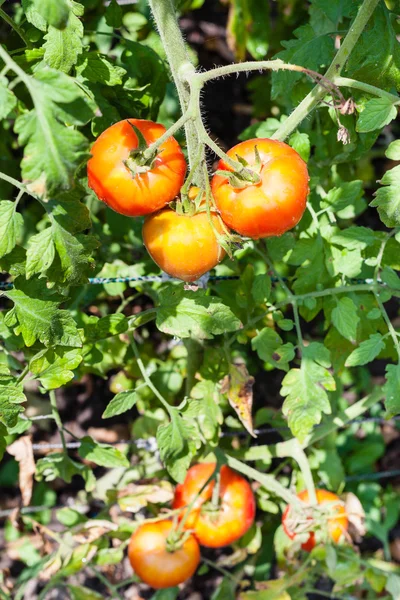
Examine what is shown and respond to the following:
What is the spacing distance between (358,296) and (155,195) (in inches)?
23.2

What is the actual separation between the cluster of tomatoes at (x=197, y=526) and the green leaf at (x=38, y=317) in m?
0.58

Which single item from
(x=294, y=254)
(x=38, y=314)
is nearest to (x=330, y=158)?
(x=294, y=254)

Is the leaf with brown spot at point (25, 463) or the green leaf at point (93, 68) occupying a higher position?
the green leaf at point (93, 68)

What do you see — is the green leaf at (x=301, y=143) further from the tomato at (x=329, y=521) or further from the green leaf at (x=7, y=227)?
the tomato at (x=329, y=521)

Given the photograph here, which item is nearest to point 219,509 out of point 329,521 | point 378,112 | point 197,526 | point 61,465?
point 197,526

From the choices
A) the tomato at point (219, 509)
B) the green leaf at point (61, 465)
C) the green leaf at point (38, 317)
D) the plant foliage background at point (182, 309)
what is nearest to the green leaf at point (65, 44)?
the plant foliage background at point (182, 309)

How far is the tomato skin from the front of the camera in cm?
101

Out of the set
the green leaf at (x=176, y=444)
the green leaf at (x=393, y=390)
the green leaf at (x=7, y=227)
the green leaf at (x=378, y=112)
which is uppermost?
the green leaf at (x=378, y=112)

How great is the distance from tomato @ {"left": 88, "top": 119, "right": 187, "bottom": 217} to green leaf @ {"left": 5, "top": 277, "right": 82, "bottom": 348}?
20 centimetres

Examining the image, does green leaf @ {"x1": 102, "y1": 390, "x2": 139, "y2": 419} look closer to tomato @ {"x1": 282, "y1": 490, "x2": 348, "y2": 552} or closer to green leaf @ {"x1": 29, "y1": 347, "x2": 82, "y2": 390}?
green leaf @ {"x1": 29, "y1": 347, "x2": 82, "y2": 390}

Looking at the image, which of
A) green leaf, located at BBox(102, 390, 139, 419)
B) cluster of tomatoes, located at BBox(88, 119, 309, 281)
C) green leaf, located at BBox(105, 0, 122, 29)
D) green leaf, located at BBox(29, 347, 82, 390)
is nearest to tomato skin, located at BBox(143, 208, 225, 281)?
cluster of tomatoes, located at BBox(88, 119, 309, 281)

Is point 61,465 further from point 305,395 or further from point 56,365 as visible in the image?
point 305,395

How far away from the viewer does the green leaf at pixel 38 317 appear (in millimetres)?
1062

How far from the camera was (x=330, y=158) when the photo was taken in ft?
4.86
